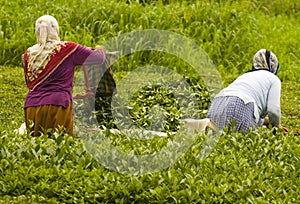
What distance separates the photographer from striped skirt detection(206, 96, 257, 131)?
7.38 metres

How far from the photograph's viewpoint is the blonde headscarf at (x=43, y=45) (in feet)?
23.5

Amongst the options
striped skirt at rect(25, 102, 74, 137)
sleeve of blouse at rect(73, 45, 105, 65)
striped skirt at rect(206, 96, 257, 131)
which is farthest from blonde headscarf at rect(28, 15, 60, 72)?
striped skirt at rect(206, 96, 257, 131)

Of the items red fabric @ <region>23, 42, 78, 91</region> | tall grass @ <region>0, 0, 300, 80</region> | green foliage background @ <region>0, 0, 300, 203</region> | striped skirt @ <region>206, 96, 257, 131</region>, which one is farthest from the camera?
tall grass @ <region>0, 0, 300, 80</region>

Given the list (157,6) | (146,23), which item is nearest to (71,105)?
(146,23)

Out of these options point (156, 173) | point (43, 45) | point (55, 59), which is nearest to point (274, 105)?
point (55, 59)

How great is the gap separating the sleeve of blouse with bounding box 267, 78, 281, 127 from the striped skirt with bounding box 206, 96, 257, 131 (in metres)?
0.19

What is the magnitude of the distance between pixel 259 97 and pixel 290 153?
4.41ft

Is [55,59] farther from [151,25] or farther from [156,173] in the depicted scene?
[151,25]

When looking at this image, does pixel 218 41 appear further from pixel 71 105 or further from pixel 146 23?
pixel 71 105

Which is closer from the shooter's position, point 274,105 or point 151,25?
point 274,105

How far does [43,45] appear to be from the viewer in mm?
7172

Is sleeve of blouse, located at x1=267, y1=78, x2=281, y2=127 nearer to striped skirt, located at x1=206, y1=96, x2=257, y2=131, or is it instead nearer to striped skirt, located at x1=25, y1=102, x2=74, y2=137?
striped skirt, located at x1=206, y1=96, x2=257, y2=131

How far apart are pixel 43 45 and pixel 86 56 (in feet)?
1.32

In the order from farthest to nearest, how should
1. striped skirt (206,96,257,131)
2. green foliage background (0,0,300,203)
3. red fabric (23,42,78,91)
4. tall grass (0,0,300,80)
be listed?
tall grass (0,0,300,80) < striped skirt (206,96,257,131) < red fabric (23,42,78,91) < green foliage background (0,0,300,203)
